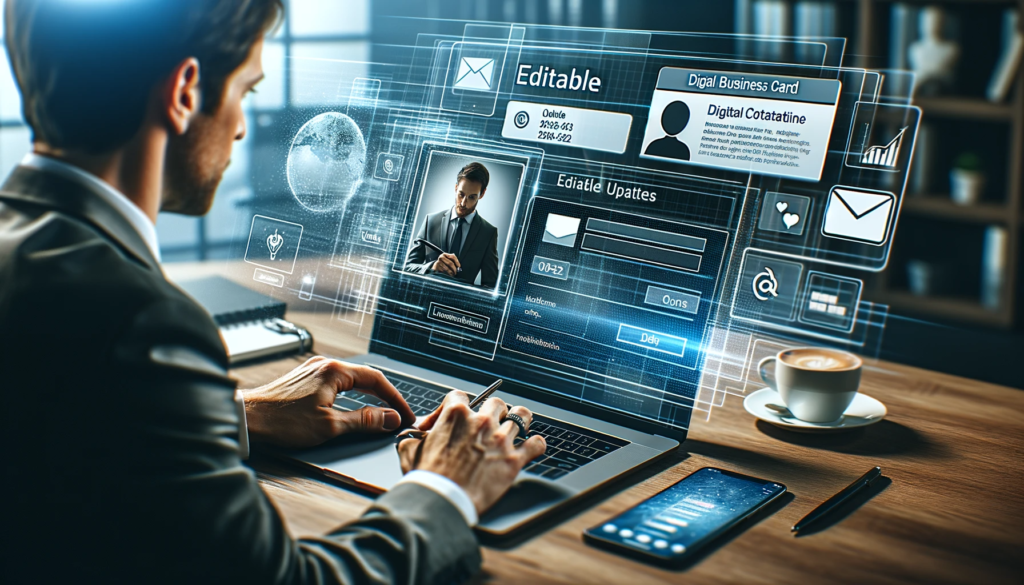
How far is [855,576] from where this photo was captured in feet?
2.42

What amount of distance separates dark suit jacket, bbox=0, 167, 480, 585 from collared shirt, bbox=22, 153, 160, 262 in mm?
27

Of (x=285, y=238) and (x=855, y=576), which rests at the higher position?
(x=285, y=238)

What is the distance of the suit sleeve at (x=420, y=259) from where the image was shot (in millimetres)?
1192

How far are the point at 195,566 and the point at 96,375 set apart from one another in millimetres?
155

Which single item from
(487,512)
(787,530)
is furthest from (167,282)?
(787,530)

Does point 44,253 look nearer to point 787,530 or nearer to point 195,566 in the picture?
point 195,566

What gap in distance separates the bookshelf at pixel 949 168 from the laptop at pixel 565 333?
7.28 ft

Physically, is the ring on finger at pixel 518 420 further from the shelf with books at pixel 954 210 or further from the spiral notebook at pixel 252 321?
the shelf with books at pixel 954 210

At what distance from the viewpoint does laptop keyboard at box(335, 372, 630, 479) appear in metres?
0.92

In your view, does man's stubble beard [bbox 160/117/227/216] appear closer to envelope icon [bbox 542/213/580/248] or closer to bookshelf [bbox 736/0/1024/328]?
envelope icon [bbox 542/213/580/248]

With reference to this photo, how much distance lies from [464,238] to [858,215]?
0.52 metres

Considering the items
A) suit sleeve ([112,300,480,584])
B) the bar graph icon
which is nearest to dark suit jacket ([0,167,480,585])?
suit sleeve ([112,300,480,584])

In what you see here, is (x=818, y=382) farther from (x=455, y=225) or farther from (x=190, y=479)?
(x=190, y=479)

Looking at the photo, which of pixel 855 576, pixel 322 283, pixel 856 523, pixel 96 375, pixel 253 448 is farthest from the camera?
pixel 322 283
